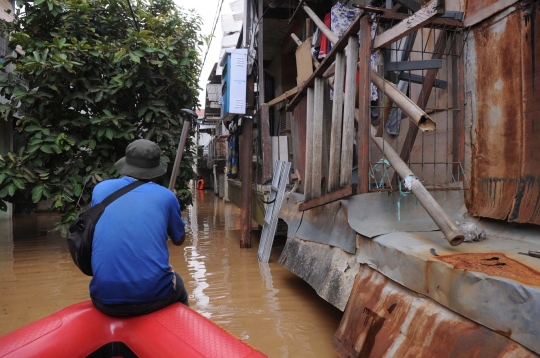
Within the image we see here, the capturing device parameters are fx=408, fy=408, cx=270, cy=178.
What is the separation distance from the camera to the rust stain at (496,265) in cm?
209

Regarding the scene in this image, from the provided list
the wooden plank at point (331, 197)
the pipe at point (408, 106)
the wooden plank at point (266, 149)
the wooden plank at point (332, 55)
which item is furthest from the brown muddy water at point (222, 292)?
the wooden plank at point (332, 55)

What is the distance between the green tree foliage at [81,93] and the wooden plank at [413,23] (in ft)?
16.7

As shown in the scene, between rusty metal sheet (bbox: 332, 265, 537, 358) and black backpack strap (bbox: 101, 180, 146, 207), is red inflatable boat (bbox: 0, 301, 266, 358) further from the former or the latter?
rusty metal sheet (bbox: 332, 265, 537, 358)

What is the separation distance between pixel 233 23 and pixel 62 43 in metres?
5.75

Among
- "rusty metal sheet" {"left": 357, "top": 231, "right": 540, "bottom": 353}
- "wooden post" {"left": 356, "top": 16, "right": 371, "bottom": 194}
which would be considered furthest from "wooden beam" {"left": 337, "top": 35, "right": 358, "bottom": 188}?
"rusty metal sheet" {"left": 357, "top": 231, "right": 540, "bottom": 353}

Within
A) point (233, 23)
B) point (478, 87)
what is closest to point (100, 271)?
point (478, 87)

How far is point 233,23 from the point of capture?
11609 millimetres

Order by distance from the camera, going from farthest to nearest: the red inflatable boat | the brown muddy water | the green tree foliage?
the green tree foliage, the brown muddy water, the red inflatable boat

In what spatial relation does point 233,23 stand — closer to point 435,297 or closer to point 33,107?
point 33,107

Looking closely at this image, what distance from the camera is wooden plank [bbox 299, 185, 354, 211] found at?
3484 mm

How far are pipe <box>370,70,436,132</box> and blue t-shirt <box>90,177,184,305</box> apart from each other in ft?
5.99

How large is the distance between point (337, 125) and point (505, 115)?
1.42m

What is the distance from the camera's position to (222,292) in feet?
17.5

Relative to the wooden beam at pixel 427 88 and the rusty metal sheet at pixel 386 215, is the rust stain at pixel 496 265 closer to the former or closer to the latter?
the rusty metal sheet at pixel 386 215
